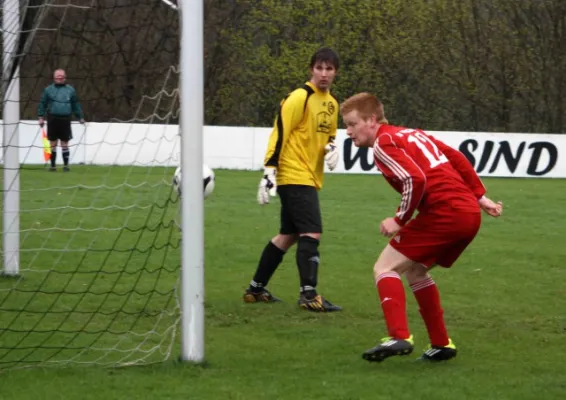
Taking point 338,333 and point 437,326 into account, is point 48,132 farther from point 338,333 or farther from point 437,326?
point 437,326

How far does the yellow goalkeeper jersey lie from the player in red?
1676mm

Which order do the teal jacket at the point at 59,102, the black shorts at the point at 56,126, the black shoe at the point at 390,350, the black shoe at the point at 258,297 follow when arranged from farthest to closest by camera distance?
the black shorts at the point at 56,126 < the black shoe at the point at 258,297 < the teal jacket at the point at 59,102 < the black shoe at the point at 390,350

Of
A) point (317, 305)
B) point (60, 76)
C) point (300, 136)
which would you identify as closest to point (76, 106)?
point (60, 76)

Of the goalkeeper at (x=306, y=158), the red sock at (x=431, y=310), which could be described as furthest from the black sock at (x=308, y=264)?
the red sock at (x=431, y=310)

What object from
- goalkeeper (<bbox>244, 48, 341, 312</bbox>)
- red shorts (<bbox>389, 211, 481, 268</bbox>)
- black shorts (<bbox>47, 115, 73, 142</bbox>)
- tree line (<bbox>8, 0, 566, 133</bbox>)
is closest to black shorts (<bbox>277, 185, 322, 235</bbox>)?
goalkeeper (<bbox>244, 48, 341, 312</bbox>)

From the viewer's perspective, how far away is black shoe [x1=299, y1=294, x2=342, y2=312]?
7.43 metres

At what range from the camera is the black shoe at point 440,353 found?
5.83 m

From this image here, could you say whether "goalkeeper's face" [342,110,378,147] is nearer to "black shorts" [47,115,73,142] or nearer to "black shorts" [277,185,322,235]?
"black shorts" [277,185,322,235]

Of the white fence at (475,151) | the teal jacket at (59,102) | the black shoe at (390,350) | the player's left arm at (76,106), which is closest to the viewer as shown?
the black shoe at (390,350)

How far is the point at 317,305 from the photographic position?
7.43 metres

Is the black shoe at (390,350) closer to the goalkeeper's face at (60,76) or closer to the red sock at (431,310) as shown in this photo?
the red sock at (431,310)

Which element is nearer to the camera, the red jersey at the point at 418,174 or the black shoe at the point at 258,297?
the red jersey at the point at 418,174

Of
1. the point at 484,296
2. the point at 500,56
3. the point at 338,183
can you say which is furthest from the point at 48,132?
the point at 500,56

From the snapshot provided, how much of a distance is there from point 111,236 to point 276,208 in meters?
3.82
